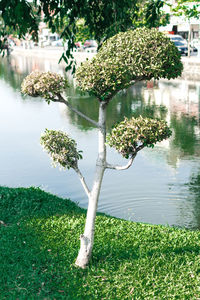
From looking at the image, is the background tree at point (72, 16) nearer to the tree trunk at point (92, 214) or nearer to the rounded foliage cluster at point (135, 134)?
the tree trunk at point (92, 214)

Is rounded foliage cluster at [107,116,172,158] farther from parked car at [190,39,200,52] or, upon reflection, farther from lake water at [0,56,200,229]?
parked car at [190,39,200,52]

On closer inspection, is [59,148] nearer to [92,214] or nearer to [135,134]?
[92,214]

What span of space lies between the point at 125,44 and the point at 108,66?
0.40 meters

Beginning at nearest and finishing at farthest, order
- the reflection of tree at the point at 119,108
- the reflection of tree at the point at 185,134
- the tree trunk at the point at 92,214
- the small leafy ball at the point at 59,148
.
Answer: the tree trunk at the point at 92,214
the small leafy ball at the point at 59,148
the reflection of tree at the point at 185,134
the reflection of tree at the point at 119,108

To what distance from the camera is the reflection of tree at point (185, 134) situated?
13047mm

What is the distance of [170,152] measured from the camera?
12.7 metres

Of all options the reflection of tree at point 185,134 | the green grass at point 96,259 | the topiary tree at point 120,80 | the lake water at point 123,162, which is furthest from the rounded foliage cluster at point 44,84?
the reflection of tree at point 185,134

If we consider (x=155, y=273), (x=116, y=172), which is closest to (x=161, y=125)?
(x=155, y=273)

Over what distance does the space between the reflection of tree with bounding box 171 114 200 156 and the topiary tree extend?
722cm

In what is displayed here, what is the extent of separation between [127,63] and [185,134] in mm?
9731

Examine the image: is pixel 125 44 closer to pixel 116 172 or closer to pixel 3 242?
pixel 3 242

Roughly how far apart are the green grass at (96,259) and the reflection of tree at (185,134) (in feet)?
20.1

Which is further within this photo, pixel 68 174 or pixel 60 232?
pixel 68 174

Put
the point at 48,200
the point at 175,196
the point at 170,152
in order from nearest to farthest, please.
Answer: the point at 48,200 < the point at 175,196 < the point at 170,152
